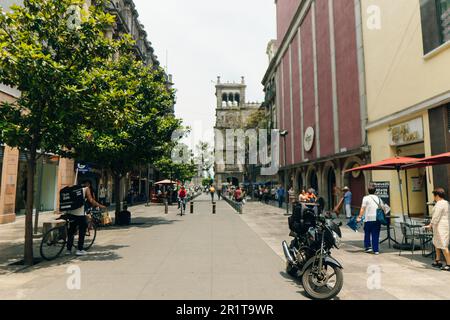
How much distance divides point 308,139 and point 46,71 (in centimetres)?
2422

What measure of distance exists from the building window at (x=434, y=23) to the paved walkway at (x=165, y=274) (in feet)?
33.6

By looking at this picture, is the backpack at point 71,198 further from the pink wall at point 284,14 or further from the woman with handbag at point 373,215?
the pink wall at point 284,14

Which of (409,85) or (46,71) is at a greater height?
(409,85)

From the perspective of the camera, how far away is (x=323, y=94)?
24344 millimetres

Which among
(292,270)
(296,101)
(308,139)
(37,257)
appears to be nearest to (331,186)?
(308,139)

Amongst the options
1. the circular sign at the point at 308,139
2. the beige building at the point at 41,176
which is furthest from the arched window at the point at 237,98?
the circular sign at the point at 308,139

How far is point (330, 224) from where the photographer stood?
5148mm

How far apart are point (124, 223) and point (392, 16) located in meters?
16.3

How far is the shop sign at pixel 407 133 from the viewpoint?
13.0 meters

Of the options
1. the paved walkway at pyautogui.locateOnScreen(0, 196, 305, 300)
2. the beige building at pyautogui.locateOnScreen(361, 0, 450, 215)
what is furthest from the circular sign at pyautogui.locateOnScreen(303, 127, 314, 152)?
the paved walkway at pyautogui.locateOnScreen(0, 196, 305, 300)

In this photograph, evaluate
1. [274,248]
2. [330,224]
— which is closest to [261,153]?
[274,248]

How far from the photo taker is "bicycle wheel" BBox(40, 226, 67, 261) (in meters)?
7.91

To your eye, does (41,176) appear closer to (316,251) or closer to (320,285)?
(316,251)

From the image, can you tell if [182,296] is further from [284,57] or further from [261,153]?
[261,153]
